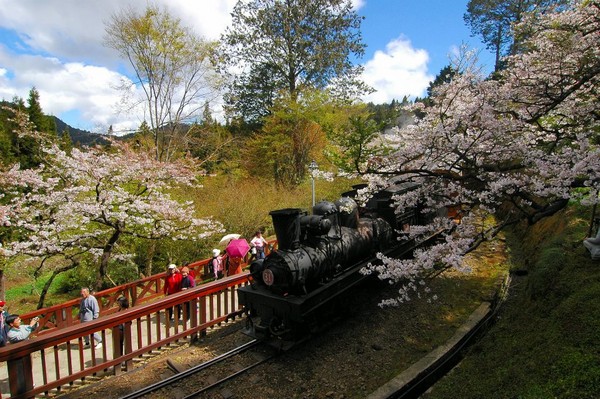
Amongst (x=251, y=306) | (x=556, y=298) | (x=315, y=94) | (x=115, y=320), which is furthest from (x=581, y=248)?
(x=315, y=94)

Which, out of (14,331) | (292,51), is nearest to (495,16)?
(292,51)

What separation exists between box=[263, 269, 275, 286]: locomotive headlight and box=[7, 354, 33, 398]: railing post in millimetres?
3583

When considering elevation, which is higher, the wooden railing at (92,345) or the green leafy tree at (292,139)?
the green leafy tree at (292,139)

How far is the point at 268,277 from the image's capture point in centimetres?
639

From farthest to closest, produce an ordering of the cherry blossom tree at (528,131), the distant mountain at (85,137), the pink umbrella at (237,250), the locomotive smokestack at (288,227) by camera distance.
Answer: the distant mountain at (85,137) < the pink umbrella at (237,250) < the locomotive smokestack at (288,227) < the cherry blossom tree at (528,131)

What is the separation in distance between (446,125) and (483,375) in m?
3.84

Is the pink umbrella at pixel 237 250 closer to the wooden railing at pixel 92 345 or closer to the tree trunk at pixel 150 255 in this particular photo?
the wooden railing at pixel 92 345

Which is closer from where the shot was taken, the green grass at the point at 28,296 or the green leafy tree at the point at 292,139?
the green grass at the point at 28,296

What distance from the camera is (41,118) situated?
109 ft

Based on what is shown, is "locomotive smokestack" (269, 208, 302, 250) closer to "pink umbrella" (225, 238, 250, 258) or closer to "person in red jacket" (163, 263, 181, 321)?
"person in red jacket" (163, 263, 181, 321)

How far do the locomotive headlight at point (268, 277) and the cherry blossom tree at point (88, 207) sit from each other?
15.9 feet

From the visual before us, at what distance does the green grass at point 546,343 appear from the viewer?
151 inches

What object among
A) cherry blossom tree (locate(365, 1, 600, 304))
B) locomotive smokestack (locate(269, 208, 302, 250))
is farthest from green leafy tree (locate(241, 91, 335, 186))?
cherry blossom tree (locate(365, 1, 600, 304))

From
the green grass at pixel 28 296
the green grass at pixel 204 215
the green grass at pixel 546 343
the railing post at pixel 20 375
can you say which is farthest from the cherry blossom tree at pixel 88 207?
the green grass at pixel 546 343
